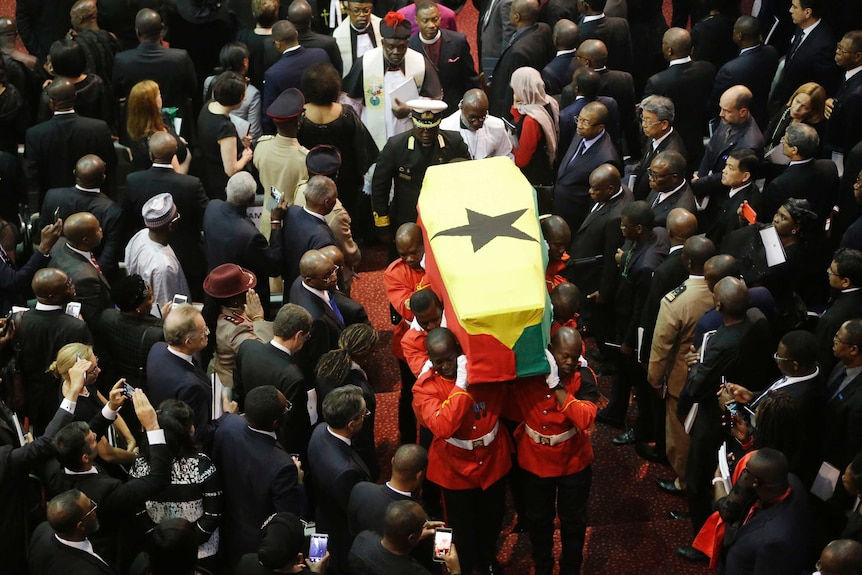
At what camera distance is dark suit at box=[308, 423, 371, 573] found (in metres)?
5.09

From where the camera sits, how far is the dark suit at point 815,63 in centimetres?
830

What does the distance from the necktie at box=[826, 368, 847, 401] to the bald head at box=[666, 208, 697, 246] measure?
121 centimetres

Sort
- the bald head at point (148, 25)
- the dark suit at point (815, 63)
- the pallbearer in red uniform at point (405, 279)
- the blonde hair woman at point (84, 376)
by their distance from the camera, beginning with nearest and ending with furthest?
the blonde hair woman at point (84, 376) < the pallbearer in red uniform at point (405, 279) < the bald head at point (148, 25) < the dark suit at point (815, 63)

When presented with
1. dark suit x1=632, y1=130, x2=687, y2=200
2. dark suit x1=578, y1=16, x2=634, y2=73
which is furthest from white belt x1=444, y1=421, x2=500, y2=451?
dark suit x1=578, y1=16, x2=634, y2=73

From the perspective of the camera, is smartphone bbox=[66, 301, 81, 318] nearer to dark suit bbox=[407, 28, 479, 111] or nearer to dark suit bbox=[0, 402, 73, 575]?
dark suit bbox=[0, 402, 73, 575]

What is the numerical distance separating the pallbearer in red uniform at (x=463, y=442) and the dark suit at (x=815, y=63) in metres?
4.53

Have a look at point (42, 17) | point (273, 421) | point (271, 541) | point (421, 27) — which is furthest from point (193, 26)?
point (271, 541)

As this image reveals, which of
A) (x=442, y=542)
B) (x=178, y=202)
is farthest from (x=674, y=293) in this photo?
(x=178, y=202)

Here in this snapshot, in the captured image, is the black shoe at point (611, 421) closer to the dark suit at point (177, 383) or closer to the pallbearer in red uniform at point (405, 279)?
the pallbearer in red uniform at point (405, 279)

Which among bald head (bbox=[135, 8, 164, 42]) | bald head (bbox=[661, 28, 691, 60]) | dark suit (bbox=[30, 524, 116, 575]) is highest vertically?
bald head (bbox=[135, 8, 164, 42])

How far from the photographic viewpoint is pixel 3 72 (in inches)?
308

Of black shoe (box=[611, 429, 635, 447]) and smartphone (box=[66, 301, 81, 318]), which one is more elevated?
smartphone (box=[66, 301, 81, 318])

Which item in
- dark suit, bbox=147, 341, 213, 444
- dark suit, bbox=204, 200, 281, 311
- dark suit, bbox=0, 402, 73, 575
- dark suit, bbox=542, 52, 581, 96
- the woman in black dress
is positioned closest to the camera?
dark suit, bbox=0, 402, 73, 575

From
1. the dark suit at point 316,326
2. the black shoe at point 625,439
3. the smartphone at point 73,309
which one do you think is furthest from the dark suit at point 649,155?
the smartphone at point 73,309
